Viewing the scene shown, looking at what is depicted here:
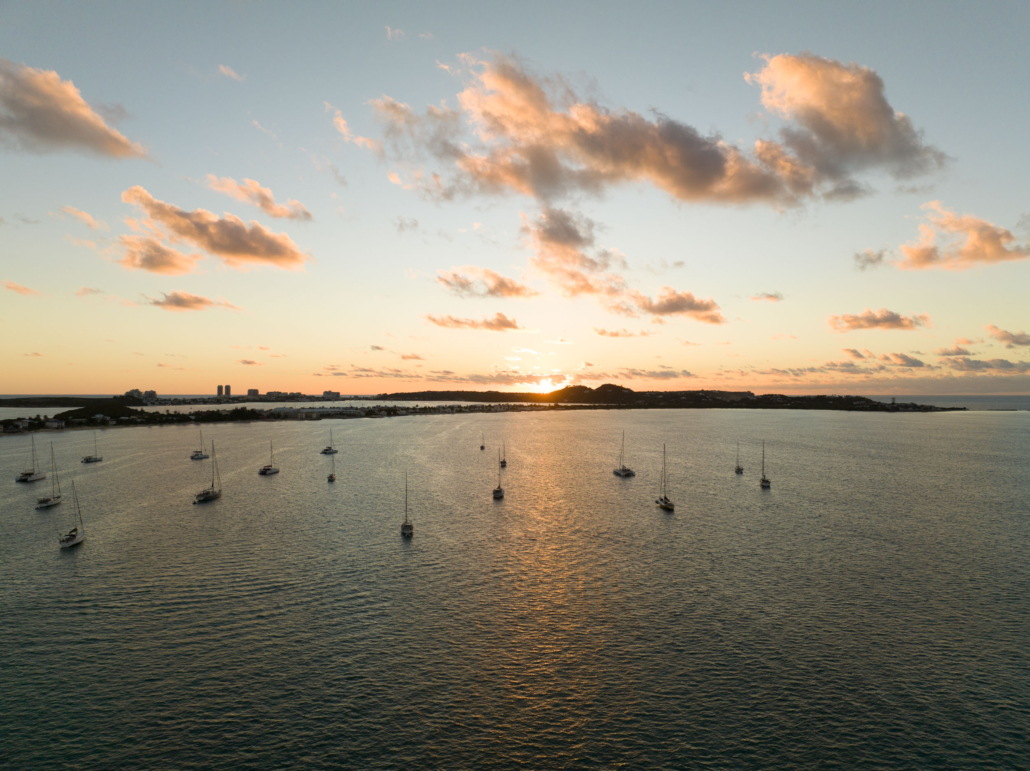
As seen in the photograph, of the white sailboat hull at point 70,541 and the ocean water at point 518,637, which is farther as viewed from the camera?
the white sailboat hull at point 70,541

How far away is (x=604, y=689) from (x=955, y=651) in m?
29.6

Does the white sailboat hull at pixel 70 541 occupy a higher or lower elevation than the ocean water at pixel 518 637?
higher

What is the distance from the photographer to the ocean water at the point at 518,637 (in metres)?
32.0

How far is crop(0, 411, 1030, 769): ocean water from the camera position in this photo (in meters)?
32.0

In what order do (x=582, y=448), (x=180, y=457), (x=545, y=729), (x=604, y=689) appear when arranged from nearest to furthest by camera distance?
(x=545, y=729)
(x=604, y=689)
(x=180, y=457)
(x=582, y=448)

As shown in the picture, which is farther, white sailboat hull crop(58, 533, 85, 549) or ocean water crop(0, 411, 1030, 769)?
white sailboat hull crop(58, 533, 85, 549)

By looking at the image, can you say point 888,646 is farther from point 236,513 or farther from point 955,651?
point 236,513

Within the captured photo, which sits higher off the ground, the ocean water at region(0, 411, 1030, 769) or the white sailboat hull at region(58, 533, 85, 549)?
the white sailboat hull at region(58, 533, 85, 549)

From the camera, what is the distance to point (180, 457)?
16075 centimetres

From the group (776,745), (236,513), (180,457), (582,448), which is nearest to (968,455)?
(582,448)

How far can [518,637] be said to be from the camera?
146 ft

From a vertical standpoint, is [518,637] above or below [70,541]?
below

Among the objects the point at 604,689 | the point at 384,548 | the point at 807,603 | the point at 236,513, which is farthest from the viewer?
the point at 236,513

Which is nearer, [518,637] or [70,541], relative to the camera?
[518,637]
